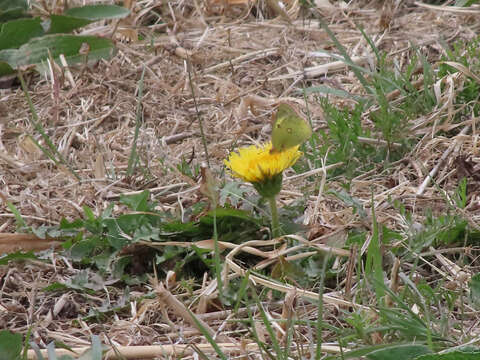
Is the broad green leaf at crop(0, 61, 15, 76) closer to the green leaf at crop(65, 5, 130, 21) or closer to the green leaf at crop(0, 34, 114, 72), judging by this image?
the green leaf at crop(0, 34, 114, 72)

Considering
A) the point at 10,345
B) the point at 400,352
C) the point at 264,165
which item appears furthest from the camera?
the point at 264,165

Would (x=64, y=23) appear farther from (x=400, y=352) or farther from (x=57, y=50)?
(x=400, y=352)

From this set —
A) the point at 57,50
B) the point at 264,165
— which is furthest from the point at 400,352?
the point at 57,50

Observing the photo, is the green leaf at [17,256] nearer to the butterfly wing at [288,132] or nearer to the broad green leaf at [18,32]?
the butterfly wing at [288,132]

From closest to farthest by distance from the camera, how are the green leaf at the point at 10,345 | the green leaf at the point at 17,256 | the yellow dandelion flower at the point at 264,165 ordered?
the green leaf at the point at 10,345 < the yellow dandelion flower at the point at 264,165 < the green leaf at the point at 17,256

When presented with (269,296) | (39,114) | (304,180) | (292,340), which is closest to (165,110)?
(39,114)

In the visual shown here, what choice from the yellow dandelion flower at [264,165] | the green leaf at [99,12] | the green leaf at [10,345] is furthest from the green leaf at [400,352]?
the green leaf at [99,12]
